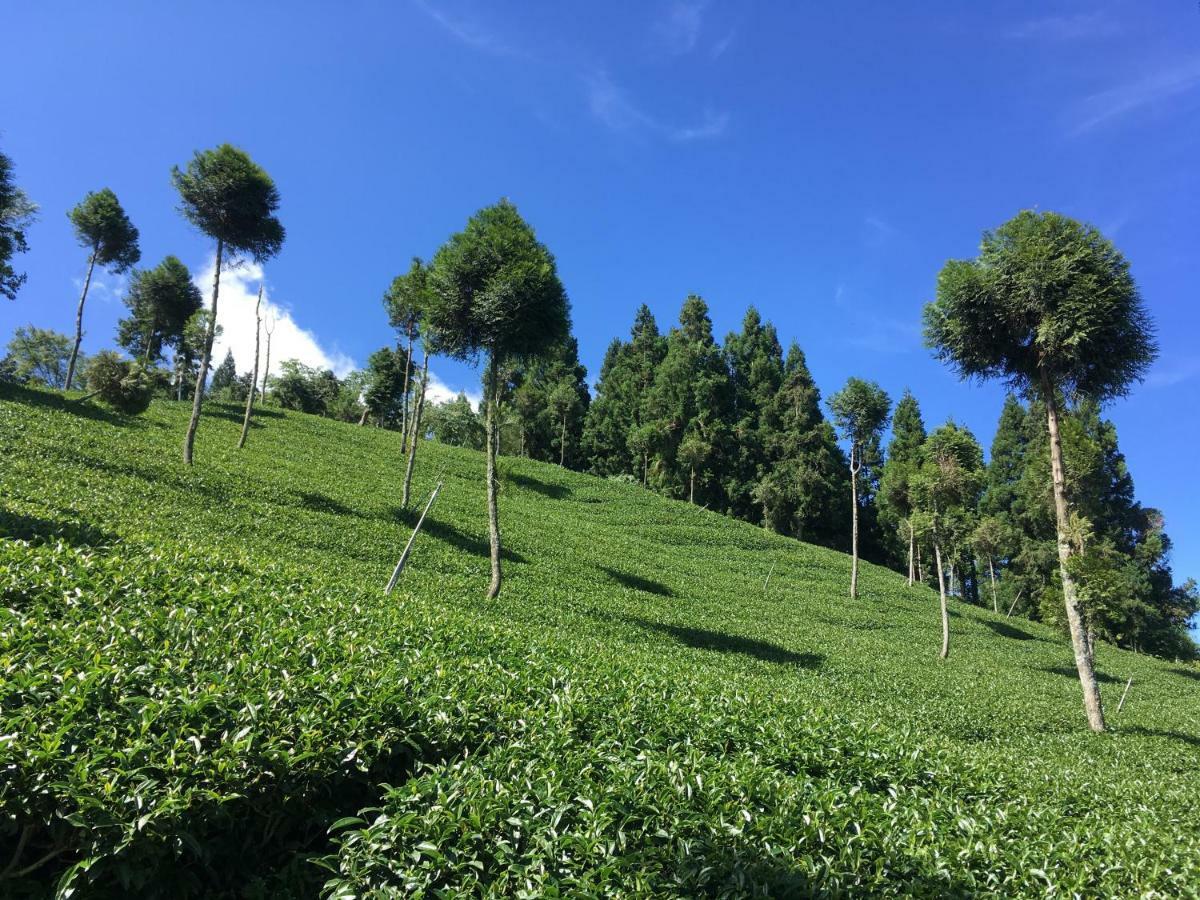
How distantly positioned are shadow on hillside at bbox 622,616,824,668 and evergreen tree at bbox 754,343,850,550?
1471 inches

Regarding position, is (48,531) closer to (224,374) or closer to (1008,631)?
(1008,631)

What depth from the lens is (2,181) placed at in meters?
27.4

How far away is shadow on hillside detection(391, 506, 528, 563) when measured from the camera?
20734mm

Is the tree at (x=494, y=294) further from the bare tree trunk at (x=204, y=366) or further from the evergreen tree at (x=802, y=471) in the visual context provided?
the evergreen tree at (x=802, y=471)

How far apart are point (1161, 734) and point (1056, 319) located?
1138cm

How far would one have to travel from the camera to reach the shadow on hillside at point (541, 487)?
133 feet

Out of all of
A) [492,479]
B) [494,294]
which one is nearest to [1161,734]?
[492,479]

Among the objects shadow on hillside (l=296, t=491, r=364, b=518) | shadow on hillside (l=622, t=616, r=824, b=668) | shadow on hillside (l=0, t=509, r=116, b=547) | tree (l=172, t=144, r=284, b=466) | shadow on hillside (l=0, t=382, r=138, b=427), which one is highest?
tree (l=172, t=144, r=284, b=466)

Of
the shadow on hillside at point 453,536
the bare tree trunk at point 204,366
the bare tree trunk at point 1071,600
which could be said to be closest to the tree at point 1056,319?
the bare tree trunk at point 1071,600

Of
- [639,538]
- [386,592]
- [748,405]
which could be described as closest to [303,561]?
[386,592]

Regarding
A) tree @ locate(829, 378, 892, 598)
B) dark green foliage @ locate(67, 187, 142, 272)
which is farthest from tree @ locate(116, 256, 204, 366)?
tree @ locate(829, 378, 892, 598)

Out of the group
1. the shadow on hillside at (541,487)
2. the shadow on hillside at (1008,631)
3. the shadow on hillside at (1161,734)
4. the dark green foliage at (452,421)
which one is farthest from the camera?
the dark green foliage at (452,421)

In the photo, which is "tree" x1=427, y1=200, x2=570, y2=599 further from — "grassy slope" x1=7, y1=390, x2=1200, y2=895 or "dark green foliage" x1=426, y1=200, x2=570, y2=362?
"grassy slope" x1=7, y1=390, x2=1200, y2=895

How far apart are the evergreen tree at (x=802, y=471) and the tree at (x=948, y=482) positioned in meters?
26.6
